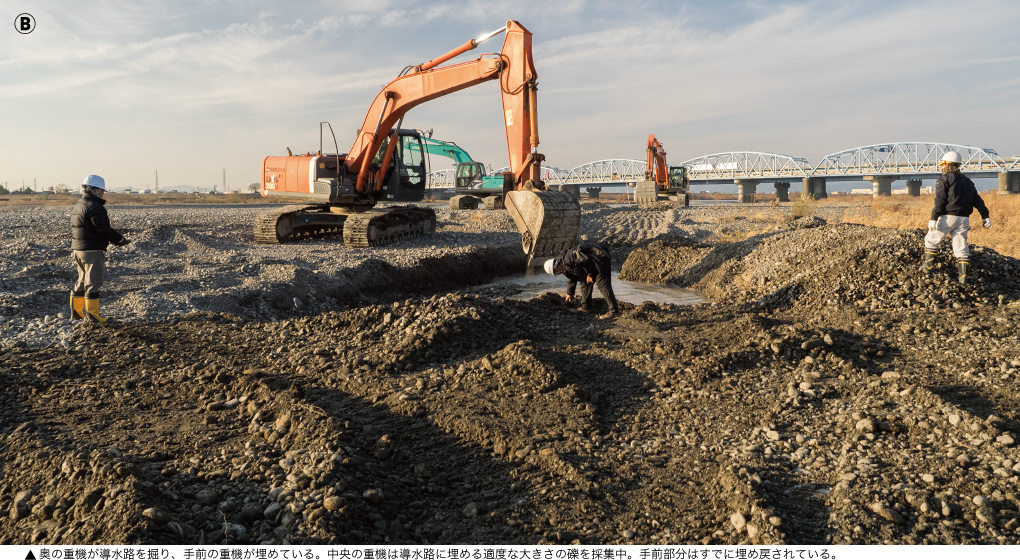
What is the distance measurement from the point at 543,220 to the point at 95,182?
6.49 metres

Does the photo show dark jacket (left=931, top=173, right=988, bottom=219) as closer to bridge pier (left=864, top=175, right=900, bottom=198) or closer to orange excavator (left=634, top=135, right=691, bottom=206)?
orange excavator (left=634, top=135, right=691, bottom=206)

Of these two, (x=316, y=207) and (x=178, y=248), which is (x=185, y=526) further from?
(x=316, y=207)

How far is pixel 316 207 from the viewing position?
16312mm

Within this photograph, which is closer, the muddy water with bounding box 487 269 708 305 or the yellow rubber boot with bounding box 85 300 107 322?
the yellow rubber boot with bounding box 85 300 107 322

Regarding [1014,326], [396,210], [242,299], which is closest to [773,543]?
[1014,326]

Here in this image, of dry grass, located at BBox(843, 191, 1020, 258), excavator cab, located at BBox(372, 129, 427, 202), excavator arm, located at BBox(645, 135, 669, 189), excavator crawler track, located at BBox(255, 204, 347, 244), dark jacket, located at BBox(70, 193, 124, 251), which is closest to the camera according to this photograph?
dark jacket, located at BBox(70, 193, 124, 251)

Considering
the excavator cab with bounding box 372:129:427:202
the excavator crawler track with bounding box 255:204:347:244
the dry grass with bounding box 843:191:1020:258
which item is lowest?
the dry grass with bounding box 843:191:1020:258

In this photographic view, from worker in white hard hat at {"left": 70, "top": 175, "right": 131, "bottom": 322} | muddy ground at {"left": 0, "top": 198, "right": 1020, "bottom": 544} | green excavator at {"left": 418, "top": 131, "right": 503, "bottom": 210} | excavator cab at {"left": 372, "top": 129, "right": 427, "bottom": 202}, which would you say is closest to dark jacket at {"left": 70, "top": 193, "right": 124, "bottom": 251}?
worker in white hard hat at {"left": 70, "top": 175, "right": 131, "bottom": 322}

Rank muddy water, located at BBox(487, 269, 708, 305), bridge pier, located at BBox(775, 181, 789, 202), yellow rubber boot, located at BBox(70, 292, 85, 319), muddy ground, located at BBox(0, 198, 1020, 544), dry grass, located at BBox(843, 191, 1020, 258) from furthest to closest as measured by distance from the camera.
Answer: bridge pier, located at BBox(775, 181, 789, 202) → dry grass, located at BBox(843, 191, 1020, 258) → muddy water, located at BBox(487, 269, 708, 305) → yellow rubber boot, located at BBox(70, 292, 85, 319) → muddy ground, located at BBox(0, 198, 1020, 544)

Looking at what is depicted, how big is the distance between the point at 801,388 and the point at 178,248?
13558 millimetres

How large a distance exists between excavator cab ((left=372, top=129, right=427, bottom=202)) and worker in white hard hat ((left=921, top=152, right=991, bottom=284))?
11.5m

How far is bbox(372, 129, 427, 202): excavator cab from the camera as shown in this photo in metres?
15.7
